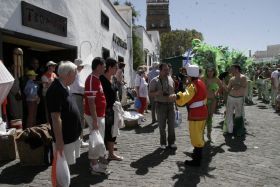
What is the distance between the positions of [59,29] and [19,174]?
20.3 feet

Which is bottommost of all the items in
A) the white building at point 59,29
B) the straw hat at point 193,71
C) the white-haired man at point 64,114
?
the white-haired man at point 64,114

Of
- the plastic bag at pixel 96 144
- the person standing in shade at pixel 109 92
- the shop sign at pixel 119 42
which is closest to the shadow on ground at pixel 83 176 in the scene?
the plastic bag at pixel 96 144

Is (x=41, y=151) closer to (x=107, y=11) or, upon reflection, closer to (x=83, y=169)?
(x=83, y=169)

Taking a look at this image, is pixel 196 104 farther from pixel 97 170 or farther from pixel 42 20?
pixel 42 20

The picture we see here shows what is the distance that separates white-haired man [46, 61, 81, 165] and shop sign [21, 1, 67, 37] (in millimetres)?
5439

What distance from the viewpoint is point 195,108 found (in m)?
6.31

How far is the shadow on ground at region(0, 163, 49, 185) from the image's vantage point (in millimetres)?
5440

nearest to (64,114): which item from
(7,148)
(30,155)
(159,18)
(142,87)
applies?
(30,155)

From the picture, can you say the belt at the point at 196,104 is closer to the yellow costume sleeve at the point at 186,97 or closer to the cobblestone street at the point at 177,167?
the yellow costume sleeve at the point at 186,97

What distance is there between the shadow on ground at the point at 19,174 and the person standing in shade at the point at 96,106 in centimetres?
96

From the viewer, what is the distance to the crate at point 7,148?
21.3 feet

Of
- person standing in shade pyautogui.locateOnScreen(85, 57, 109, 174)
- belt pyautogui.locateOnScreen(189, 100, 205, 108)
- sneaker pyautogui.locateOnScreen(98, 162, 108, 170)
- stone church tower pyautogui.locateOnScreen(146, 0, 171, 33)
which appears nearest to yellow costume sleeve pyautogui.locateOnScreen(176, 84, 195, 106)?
belt pyautogui.locateOnScreen(189, 100, 205, 108)

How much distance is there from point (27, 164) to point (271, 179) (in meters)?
4.10

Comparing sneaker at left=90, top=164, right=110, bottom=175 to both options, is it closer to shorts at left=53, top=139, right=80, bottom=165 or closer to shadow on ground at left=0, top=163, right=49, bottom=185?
shadow on ground at left=0, top=163, right=49, bottom=185
